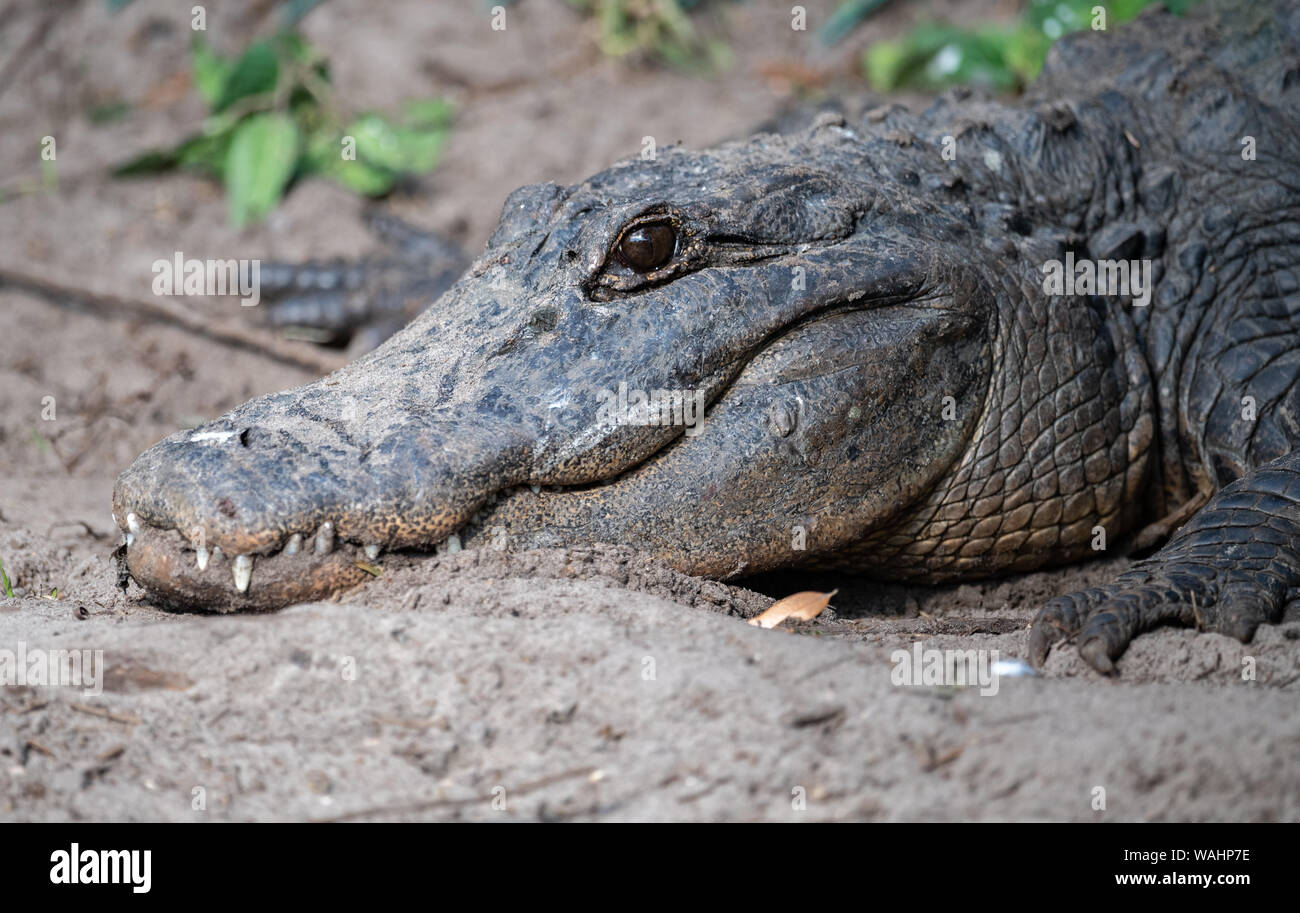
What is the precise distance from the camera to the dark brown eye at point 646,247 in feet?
10.3

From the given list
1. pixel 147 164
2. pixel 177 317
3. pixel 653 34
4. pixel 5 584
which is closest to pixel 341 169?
pixel 147 164

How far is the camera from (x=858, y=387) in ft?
10.5

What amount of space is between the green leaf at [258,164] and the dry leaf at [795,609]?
4.44 metres

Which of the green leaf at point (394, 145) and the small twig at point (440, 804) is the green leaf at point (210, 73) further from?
the small twig at point (440, 804)

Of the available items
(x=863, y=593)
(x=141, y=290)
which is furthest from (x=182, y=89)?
(x=863, y=593)

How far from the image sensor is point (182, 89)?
760 cm

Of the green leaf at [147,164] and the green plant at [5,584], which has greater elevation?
the green leaf at [147,164]

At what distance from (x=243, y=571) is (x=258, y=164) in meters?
4.49

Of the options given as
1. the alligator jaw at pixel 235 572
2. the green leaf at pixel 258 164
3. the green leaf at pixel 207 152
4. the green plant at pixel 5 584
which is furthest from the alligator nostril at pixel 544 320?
the green leaf at pixel 207 152

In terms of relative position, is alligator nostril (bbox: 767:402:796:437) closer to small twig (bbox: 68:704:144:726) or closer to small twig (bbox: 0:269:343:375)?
small twig (bbox: 68:704:144:726)

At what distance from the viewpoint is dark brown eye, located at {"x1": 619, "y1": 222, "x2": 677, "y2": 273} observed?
123 inches

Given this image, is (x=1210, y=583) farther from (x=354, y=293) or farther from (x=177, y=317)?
(x=177, y=317)

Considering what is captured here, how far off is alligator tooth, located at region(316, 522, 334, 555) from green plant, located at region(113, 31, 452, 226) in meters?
4.28
